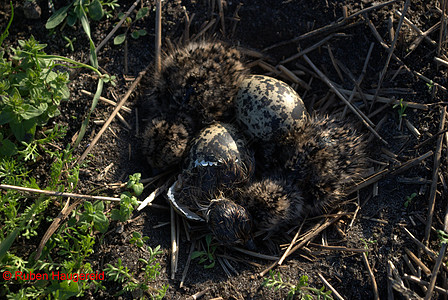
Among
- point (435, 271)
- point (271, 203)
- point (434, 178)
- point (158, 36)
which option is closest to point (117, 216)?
point (271, 203)

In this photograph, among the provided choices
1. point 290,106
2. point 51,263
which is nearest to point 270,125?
point 290,106

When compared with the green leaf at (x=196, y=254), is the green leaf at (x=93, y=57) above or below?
above

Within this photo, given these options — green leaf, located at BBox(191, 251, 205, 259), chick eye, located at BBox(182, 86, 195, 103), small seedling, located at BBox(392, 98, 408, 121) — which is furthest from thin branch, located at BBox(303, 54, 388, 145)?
green leaf, located at BBox(191, 251, 205, 259)

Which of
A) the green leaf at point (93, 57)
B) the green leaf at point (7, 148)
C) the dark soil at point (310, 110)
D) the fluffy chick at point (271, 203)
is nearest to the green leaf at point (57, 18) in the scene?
the dark soil at point (310, 110)

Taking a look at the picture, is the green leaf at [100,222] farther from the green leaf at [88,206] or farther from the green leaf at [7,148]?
the green leaf at [7,148]

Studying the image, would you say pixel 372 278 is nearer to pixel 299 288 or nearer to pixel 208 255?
pixel 299 288

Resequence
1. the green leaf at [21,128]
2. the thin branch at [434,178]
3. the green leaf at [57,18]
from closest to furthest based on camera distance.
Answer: the green leaf at [21,128], the thin branch at [434,178], the green leaf at [57,18]

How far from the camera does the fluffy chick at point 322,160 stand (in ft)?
11.5

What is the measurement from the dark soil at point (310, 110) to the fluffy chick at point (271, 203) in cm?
23

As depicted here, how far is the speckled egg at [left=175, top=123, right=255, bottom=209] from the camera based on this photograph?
3443 millimetres

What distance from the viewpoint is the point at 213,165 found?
3.44 meters

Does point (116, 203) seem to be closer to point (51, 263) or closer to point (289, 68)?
point (51, 263)

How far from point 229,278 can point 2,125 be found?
2286 mm

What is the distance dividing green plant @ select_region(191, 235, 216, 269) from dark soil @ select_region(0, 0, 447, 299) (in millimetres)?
81
